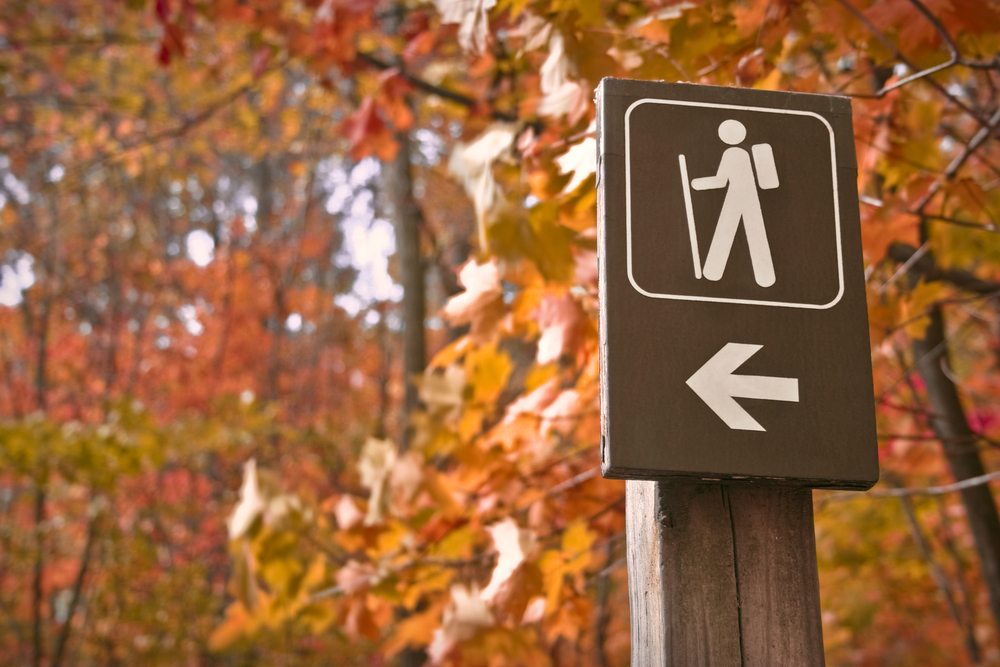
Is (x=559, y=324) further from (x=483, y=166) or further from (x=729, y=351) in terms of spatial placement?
(x=729, y=351)

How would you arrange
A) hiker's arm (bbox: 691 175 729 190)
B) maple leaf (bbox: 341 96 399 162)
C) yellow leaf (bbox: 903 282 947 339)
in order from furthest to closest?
1. maple leaf (bbox: 341 96 399 162)
2. yellow leaf (bbox: 903 282 947 339)
3. hiker's arm (bbox: 691 175 729 190)

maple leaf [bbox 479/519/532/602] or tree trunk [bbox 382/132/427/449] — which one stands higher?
tree trunk [bbox 382/132/427/449]

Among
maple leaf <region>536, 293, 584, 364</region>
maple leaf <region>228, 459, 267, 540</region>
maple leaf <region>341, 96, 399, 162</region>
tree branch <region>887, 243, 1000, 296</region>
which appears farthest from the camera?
maple leaf <region>341, 96, 399, 162</region>

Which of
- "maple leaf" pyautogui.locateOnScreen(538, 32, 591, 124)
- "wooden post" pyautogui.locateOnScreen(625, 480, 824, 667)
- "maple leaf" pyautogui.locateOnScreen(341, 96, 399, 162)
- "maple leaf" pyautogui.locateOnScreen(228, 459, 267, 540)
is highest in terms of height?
"maple leaf" pyautogui.locateOnScreen(341, 96, 399, 162)

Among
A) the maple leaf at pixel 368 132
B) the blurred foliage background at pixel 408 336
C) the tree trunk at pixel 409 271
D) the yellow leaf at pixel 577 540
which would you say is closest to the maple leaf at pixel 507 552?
the blurred foliage background at pixel 408 336

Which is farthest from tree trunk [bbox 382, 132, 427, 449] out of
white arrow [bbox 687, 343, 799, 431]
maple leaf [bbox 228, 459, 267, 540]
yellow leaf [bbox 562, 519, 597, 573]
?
white arrow [bbox 687, 343, 799, 431]

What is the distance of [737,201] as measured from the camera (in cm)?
116

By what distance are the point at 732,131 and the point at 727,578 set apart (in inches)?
24.1

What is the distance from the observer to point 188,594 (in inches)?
260

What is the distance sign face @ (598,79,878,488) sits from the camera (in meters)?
1.05

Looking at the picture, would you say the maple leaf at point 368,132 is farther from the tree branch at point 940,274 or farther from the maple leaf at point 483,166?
the tree branch at point 940,274

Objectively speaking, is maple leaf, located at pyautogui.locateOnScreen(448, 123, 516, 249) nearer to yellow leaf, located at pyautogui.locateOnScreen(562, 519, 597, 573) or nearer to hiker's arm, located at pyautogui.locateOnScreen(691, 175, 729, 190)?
hiker's arm, located at pyautogui.locateOnScreen(691, 175, 729, 190)

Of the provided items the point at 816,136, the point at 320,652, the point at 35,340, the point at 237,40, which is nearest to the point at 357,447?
the point at 320,652

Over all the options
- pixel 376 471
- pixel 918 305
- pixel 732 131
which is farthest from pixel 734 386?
pixel 376 471
